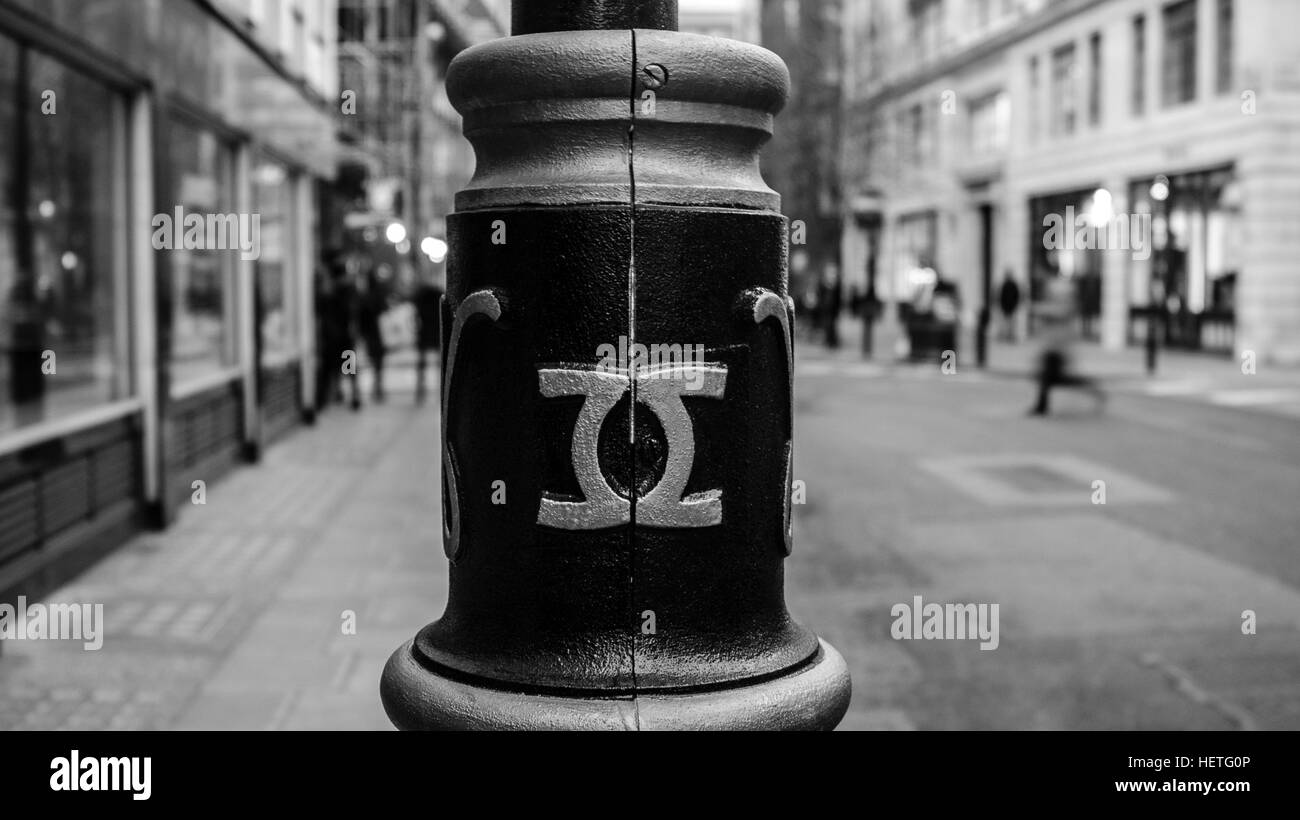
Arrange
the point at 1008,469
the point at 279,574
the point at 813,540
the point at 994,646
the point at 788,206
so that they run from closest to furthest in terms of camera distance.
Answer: the point at 994,646 → the point at 279,574 → the point at 813,540 → the point at 1008,469 → the point at 788,206

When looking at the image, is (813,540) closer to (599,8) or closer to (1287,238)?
(599,8)

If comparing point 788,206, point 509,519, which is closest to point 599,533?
point 509,519

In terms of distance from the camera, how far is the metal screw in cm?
265

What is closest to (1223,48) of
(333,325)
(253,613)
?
(333,325)

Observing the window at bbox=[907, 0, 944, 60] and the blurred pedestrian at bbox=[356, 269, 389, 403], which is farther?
the window at bbox=[907, 0, 944, 60]

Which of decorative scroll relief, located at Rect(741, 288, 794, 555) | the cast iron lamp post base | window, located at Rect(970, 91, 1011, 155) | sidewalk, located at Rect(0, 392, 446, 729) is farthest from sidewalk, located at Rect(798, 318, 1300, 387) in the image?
the cast iron lamp post base

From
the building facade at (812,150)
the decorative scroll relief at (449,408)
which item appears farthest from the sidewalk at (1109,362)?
the decorative scroll relief at (449,408)

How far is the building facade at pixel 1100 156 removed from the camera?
27031 millimetres

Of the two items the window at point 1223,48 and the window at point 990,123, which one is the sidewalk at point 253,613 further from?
the window at point 990,123

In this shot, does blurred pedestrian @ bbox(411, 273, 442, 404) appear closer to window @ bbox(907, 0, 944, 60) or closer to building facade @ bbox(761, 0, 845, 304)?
building facade @ bbox(761, 0, 845, 304)

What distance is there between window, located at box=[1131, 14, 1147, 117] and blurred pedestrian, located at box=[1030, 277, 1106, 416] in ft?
49.1

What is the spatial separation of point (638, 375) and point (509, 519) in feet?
1.19

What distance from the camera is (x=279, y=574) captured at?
8469mm

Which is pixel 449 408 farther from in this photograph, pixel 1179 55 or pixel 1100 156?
pixel 1100 156
